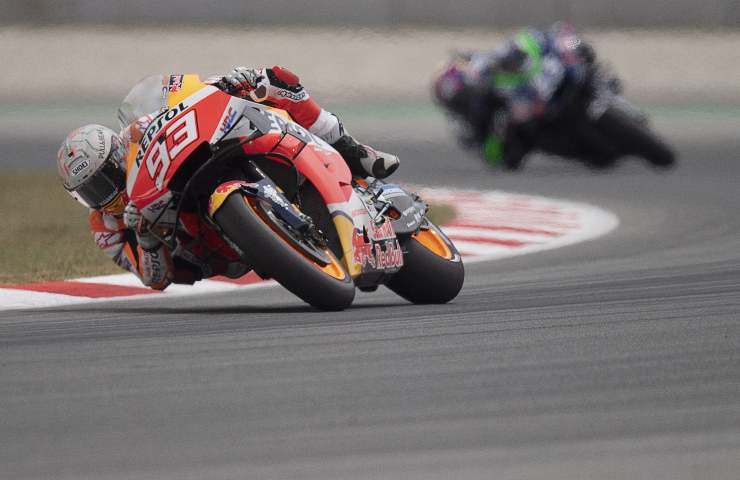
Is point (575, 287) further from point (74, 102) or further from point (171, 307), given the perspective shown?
point (74, 102)

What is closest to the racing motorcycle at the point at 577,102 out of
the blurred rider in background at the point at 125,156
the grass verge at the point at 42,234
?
the grass verge at the point at 42,234

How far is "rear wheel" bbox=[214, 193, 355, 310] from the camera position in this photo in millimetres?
6094

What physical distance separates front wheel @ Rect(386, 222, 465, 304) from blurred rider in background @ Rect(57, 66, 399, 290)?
46 cm

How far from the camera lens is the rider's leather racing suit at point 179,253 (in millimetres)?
6871

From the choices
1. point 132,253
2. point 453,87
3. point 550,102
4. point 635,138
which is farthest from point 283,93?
point 453,87

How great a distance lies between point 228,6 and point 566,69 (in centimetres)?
900

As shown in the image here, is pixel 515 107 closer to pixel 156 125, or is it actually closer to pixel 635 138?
pixel 635 138

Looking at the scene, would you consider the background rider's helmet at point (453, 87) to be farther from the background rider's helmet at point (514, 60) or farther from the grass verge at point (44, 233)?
the grass verge at point (44, 233)

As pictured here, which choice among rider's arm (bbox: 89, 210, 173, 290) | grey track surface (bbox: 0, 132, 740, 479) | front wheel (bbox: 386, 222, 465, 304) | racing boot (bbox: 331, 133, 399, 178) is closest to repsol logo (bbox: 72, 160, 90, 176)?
rider's arm (bbox: 89, 210, 173, 290)

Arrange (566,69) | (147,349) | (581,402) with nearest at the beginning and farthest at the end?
(581,402)
(147,349)
(566,69)

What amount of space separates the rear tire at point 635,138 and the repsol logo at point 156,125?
9.10 meters

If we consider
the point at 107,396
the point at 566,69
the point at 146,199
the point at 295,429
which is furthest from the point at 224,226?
the point at 566,69

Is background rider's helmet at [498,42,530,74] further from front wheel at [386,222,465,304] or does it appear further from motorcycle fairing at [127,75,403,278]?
motorcycle fairing at [127,75,403,278]

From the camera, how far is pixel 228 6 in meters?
23.3
